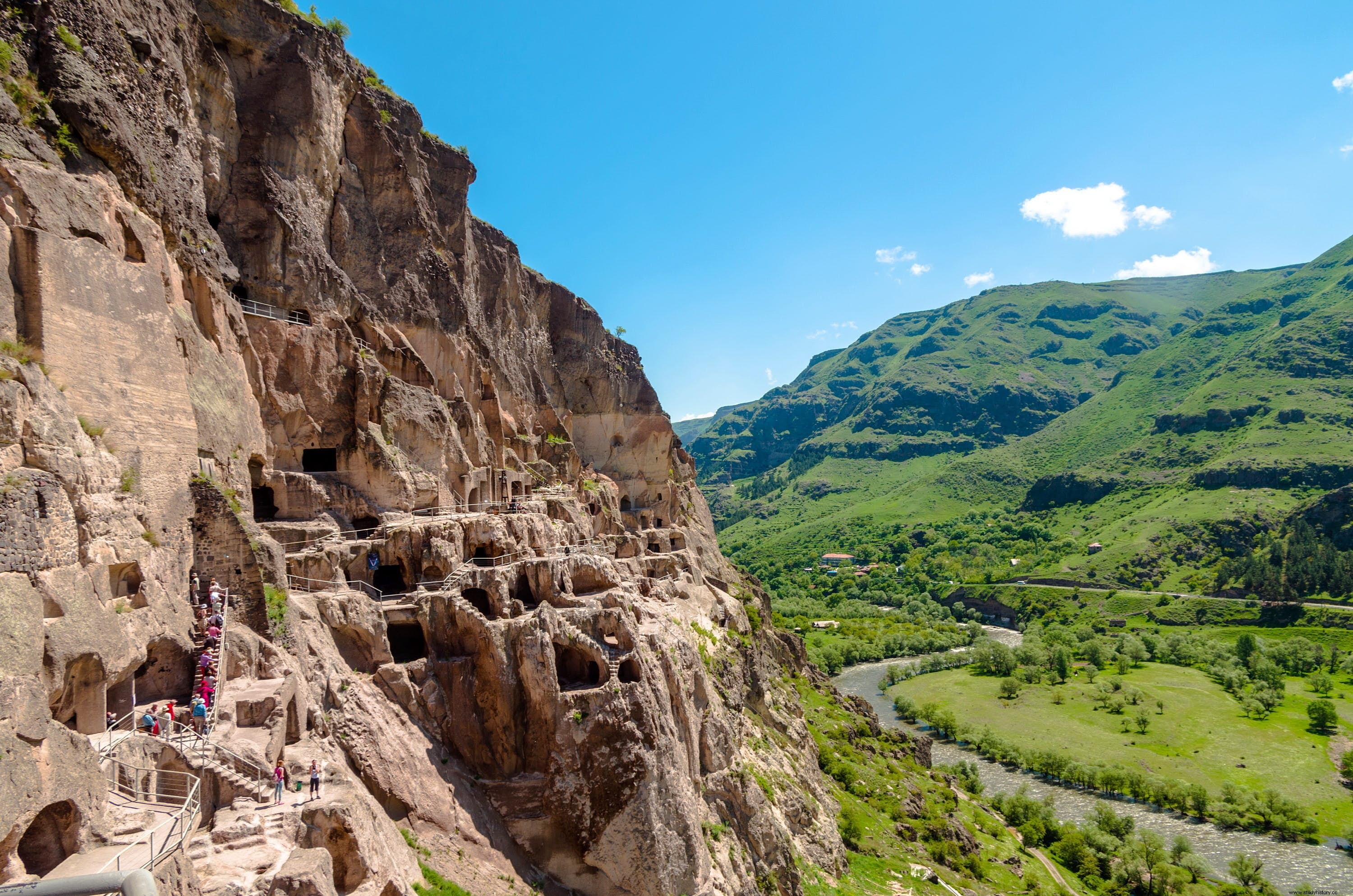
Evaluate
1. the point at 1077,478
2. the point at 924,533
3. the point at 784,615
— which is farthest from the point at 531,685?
the point at 1077,478

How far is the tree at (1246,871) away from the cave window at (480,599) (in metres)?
52.1

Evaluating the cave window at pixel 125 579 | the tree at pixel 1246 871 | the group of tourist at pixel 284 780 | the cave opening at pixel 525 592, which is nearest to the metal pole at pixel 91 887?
Answer: the group of tourist at pixel 284 780

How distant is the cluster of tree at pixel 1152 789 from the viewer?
57.0 m

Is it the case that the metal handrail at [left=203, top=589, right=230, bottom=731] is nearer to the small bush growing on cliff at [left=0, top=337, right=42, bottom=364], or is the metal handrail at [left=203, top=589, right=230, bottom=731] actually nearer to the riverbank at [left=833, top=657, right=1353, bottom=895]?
the small bush growing on cliff at [left=0, top=337, right=42, bottom=364]

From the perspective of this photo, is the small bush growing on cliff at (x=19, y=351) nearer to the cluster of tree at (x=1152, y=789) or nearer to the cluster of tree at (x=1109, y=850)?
the cluster of tree at (x=1109, y=850)

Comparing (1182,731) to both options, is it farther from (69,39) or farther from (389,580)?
(69,39)

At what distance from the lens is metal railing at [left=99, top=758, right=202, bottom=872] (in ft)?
39.7

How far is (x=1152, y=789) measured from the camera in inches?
2419

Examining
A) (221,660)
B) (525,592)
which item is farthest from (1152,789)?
(221,660)

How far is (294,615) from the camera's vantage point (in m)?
22.1

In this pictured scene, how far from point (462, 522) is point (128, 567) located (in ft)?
47.0

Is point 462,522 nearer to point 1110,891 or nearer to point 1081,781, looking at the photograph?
point 1110,891

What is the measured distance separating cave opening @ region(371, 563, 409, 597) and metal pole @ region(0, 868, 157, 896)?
22.8m

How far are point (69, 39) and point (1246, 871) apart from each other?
72831 millimetres
